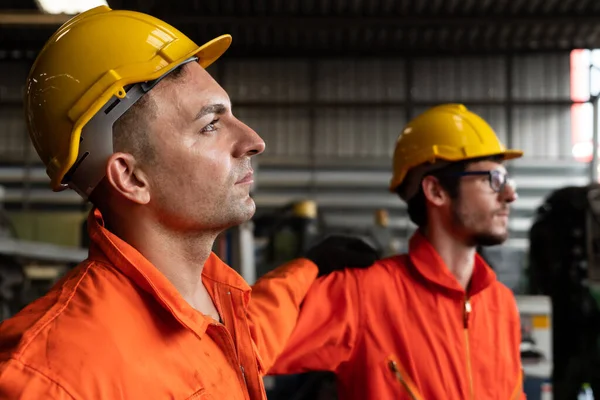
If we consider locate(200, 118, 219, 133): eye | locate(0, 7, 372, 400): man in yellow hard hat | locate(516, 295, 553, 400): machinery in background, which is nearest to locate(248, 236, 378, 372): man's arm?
locate(0, 7, 372, 400): man in yellow hard hat

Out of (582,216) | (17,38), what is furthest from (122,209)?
(17,38)

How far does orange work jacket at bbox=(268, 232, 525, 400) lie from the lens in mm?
2254

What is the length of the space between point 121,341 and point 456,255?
1.73 metres

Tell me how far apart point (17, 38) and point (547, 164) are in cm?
964

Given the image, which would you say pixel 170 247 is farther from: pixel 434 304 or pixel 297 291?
pixel 434 304

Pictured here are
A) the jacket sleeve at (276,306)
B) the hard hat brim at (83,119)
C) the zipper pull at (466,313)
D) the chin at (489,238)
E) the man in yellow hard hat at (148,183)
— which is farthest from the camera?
the chin at (489,238)

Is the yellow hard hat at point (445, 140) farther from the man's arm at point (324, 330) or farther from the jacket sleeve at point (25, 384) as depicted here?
the jacket sleeve at point (25, 384)

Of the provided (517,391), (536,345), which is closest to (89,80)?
(517,391)

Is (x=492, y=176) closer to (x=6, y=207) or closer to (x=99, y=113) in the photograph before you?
(x=99, y=113)

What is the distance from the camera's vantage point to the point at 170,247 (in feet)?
4.99

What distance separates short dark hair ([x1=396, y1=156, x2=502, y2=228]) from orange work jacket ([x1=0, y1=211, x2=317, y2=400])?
126 centimetres

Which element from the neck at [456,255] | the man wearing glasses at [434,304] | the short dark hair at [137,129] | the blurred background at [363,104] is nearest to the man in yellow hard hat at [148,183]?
the short dark hair at [137,129]

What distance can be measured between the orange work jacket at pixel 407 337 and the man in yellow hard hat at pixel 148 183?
68 centimetres

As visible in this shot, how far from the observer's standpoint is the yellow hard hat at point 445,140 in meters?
2.67
